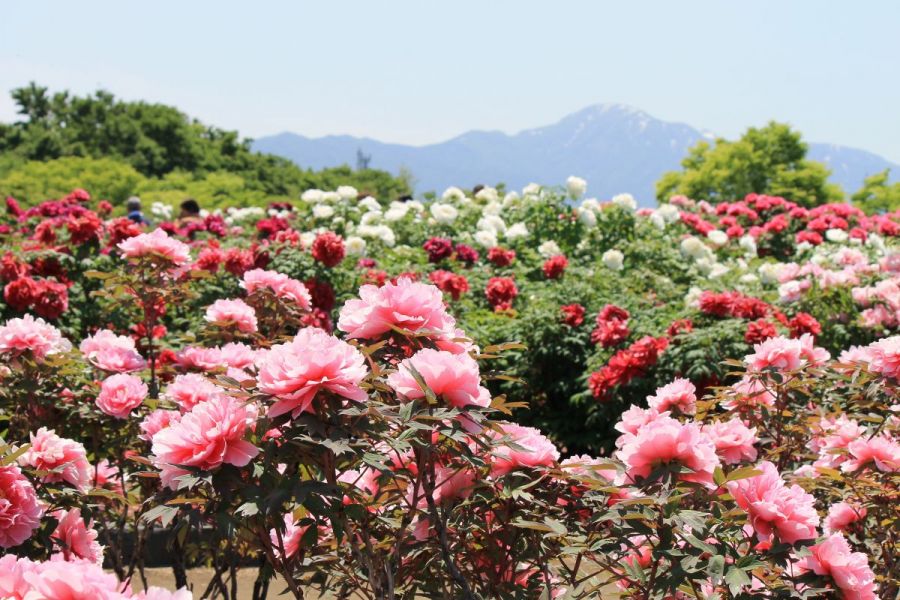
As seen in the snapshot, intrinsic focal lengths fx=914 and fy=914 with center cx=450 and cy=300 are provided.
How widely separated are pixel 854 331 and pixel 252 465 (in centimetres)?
469

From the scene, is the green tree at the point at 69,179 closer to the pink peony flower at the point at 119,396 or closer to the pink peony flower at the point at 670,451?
the pink peony flower at the point at 119,396

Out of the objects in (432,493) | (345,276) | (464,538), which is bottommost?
(345,276)

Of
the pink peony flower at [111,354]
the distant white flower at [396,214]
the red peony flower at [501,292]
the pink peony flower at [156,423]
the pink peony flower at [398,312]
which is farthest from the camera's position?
the distant white flower at [396,214]

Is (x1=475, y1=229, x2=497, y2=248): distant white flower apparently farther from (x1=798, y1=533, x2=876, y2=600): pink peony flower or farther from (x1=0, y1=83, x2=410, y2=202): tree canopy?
(x1=0, y1=83, x2=410, y2=202): tree canopy

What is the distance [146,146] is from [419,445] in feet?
110

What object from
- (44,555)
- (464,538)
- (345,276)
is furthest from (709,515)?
(345,276)

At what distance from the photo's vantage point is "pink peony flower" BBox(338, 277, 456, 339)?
1.83 meters

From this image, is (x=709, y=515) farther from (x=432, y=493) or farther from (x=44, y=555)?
(x=44, y=555)

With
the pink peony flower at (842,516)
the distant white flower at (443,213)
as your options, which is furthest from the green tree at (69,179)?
the pink peony flower at (842,516)

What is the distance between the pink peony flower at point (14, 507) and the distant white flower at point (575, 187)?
7.30 meters

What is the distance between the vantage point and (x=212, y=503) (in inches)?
66.0

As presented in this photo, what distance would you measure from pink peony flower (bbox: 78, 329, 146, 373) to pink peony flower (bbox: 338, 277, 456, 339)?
137 cm

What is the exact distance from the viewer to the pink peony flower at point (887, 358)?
264cm

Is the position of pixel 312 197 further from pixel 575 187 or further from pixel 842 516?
pixel 842 516
